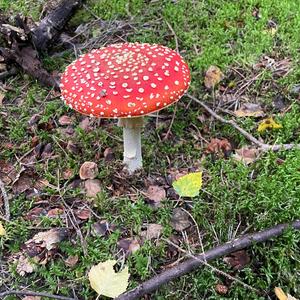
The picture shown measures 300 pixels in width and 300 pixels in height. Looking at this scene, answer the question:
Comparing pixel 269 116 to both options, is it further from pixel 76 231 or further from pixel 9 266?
pixel 9 266

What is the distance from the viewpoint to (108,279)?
2250 mm

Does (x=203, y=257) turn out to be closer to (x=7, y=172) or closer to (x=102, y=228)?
(x=102, y=228)

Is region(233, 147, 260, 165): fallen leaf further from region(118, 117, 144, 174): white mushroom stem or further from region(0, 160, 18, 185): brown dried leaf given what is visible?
region(0, 160, 18, 185): brown dried leaf

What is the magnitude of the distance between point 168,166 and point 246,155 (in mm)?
500

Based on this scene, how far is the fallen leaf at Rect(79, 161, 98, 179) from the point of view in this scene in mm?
2897

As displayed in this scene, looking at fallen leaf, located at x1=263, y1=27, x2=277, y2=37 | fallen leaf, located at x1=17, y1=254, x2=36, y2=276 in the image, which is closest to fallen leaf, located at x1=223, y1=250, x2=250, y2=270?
fallen leaf, located at x1=17, y1=254, x2=36, y2=276

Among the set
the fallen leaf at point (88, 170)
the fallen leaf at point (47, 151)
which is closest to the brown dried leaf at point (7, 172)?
the fallen leaf at point (47, 151)

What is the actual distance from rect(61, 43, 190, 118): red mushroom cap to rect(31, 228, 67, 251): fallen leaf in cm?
69

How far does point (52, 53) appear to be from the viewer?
3.81 m

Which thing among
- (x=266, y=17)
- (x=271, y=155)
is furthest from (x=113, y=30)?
(x=271, y=155)

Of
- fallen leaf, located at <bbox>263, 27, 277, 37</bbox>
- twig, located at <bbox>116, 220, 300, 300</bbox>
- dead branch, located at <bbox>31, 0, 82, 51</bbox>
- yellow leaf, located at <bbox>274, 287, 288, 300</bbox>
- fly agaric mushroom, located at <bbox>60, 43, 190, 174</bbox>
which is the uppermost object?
fly agaric mushroom, located at <bbox>60, 43, 190, 174</bbox>

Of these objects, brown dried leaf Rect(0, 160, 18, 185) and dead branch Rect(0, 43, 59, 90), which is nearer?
brown dried leaf Rect(0, 160, 18, 185)

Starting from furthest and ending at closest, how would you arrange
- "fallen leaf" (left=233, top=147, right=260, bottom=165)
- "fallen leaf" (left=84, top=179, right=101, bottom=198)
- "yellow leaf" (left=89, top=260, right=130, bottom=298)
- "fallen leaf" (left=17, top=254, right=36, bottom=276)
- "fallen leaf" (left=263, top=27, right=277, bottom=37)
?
"fallen leaf" (left=263, top=27, right=277, bottom=37) → "fallen leaf" (left=233, top=147, right=260, bottom=165) → "fallen leaf" (left=84, top=179, right=101, bottom=198) → "fallen leaf" (left=17, top=254, right=36, bottom=276) → "yellow leaf" (left=89, top=260, right=130, bottom=298)

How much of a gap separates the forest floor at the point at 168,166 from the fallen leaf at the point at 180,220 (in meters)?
0.02
